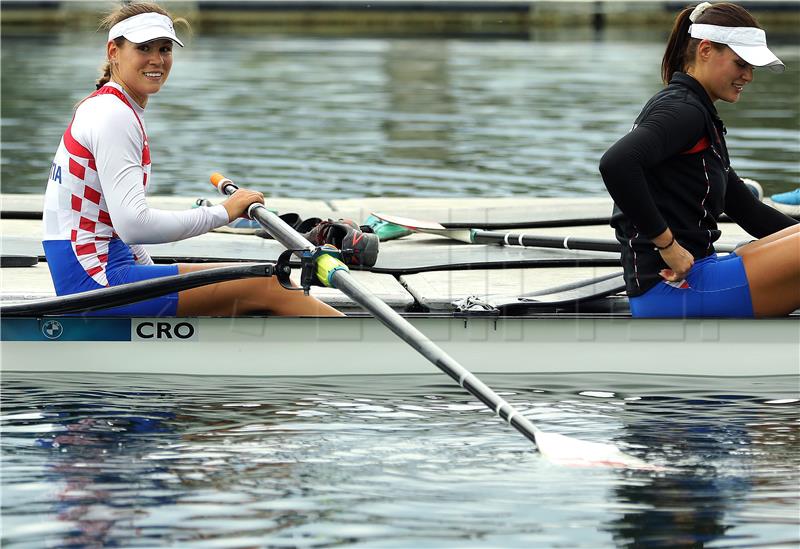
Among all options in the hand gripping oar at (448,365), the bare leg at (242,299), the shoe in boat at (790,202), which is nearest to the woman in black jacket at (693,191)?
the hand gripping oar at (448,365)

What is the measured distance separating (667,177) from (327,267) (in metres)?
1.47

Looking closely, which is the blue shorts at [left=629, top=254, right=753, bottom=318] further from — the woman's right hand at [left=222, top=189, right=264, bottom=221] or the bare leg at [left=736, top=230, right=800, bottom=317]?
the woman's right hand at [left=222, top=189, right=264, bottom=221]

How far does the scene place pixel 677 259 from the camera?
5691 millimetres

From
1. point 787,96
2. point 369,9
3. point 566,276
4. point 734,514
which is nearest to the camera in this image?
point 734,514

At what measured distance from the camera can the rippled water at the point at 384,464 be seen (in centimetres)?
470

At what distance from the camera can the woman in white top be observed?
562 centimetres

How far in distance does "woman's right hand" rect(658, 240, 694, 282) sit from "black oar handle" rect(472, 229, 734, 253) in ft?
4.89

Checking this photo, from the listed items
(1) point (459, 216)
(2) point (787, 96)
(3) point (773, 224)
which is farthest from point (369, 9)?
(3) point (773, 224)

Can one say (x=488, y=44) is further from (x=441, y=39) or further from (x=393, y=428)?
(x=393, y=428)

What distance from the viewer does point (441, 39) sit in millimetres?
34219

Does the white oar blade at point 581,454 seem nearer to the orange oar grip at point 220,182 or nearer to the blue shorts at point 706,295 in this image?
the blue shorts at point 706,295

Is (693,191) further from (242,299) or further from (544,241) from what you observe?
(544,241)

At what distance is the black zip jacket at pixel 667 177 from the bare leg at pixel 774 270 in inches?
7.8

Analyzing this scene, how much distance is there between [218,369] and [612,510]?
2145mm
